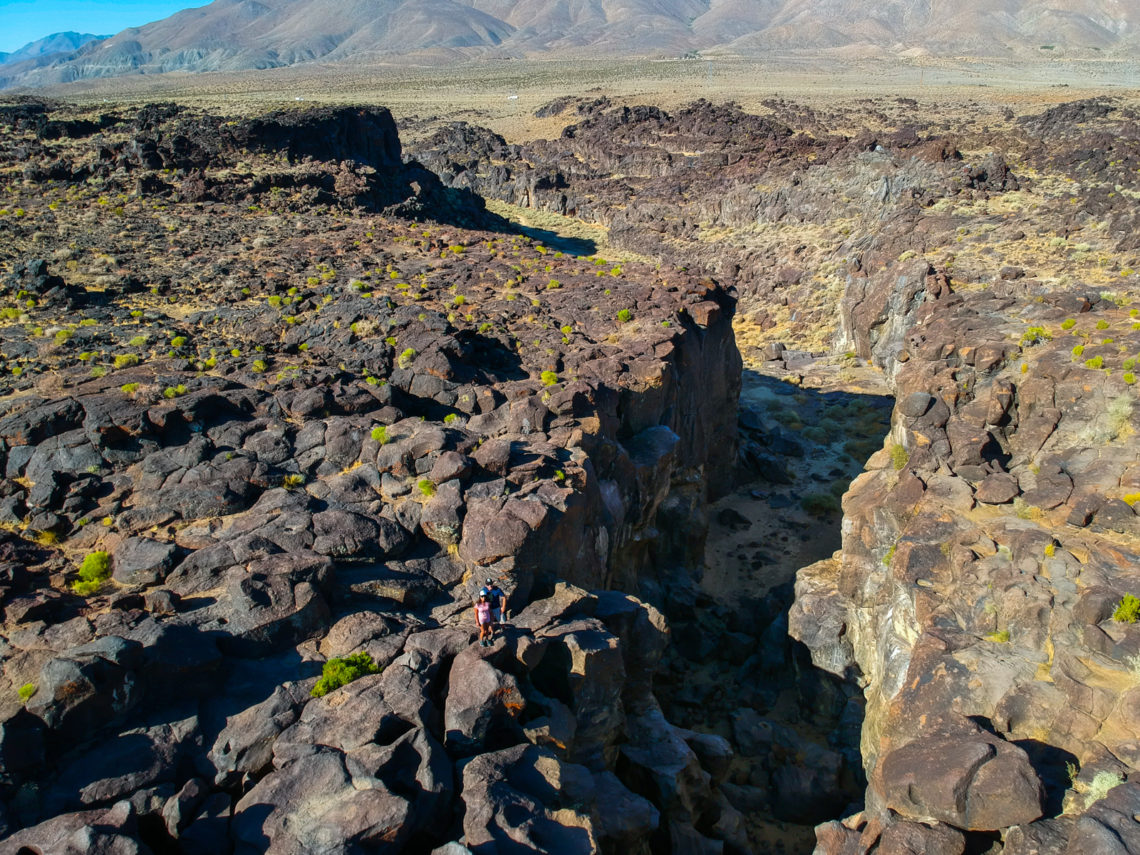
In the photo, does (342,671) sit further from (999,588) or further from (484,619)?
(999,588)

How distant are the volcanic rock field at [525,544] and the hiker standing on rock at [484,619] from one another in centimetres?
24

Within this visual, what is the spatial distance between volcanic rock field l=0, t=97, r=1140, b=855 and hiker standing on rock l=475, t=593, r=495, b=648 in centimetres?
24

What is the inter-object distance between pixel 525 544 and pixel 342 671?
193 inches

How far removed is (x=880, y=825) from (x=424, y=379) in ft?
55.7

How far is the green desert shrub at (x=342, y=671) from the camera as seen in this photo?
551 inches

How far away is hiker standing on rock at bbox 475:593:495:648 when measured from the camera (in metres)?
15.2

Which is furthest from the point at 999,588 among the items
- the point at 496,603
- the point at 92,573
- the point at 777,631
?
the point at 92,573

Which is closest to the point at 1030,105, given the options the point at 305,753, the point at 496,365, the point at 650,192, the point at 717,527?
the point at 650,192

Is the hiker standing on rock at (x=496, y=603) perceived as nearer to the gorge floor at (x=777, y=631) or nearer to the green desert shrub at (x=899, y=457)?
the gorge floor at (x=777, y=631)

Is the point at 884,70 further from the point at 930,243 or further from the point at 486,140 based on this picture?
the point at 930,243

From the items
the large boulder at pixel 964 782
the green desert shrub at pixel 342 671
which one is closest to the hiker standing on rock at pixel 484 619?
the green desert shrub at pixel 342 671

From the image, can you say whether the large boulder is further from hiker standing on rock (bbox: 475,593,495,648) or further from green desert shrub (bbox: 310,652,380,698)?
green desert shrub (bbox: 310,652,380,698)

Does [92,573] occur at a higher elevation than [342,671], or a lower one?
higher

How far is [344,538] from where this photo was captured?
57.5ft
